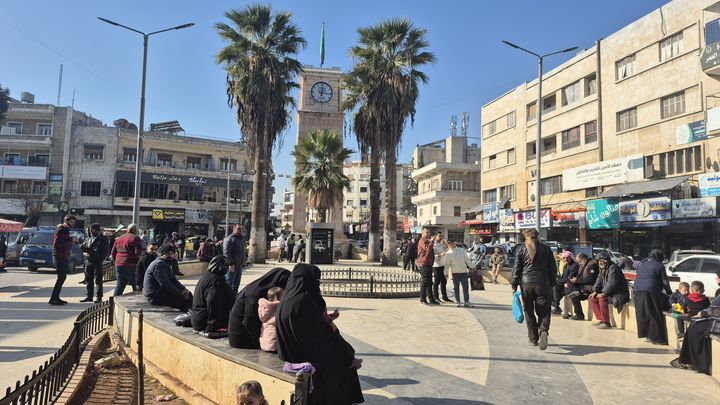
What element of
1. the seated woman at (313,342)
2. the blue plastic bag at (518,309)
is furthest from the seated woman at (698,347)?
the seated woman at (313,342)

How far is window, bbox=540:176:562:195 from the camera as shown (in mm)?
34438

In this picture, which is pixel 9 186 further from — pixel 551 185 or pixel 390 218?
pixel 551 185

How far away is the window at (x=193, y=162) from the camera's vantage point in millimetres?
50938

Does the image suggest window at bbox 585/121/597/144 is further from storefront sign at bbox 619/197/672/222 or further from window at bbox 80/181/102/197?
window at bbox 80/181/102/197

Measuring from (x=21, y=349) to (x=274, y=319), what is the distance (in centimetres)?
442

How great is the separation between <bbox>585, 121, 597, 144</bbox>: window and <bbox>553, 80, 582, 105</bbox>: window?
2.49 metres

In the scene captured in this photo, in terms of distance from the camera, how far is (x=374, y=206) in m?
26.6

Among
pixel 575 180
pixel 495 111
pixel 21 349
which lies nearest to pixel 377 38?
pixel 575 180

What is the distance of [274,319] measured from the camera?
156 inches

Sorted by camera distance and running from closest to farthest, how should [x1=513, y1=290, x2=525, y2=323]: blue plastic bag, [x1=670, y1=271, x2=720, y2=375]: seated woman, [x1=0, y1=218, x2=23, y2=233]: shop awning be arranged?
[x1=670, y1=271, x2=720, y2=375]: seated woman, [x1=513, y1=290, x2=525, y2=323]: blue plastic bag, [x1=0, y1=218, x2=23, y2=233]: shop awning

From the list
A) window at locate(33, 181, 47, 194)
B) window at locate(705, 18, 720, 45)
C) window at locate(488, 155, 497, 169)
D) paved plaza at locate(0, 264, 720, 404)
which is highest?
window at locate(705, 18, 720, 45)

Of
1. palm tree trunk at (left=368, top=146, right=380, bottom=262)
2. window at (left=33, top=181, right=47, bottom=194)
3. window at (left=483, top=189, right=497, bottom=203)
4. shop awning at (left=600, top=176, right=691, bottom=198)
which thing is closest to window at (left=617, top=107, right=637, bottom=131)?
shop awning at (left=600, top=176, right=691, bottom=198)

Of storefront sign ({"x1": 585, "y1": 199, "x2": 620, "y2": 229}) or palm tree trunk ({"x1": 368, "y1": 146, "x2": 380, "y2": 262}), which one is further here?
storefront sign ({"x1": 585, "y1": 199, "x2": 620, "y2": 229})

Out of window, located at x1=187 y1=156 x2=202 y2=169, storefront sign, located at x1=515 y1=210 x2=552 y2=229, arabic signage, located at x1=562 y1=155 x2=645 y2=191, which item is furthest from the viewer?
window, located at x1=187 y1=156 x2=202 y2=169
